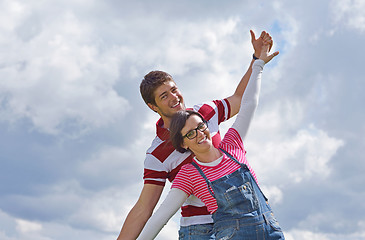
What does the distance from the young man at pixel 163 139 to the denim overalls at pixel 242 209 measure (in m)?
0.90

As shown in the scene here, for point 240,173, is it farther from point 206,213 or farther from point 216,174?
point 206,213

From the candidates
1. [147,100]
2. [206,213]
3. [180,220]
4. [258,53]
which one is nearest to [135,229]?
[180,220]

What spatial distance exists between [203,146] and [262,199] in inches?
33.8

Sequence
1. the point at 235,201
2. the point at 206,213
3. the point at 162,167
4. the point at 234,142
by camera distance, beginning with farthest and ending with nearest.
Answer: the point at 162,167 < the point at 206,213 < the point at 234,142 < the point at 235,201

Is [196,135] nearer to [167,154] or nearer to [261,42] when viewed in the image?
[167,154]

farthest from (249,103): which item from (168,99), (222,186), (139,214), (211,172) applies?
(139,214)

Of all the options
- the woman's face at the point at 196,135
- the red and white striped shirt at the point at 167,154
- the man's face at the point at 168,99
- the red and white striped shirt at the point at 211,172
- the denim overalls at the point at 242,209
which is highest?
the man's face at the point at 168,99

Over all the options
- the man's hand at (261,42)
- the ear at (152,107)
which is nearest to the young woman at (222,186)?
the ear at (152,107)

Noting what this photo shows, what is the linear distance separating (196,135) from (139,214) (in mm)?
2093

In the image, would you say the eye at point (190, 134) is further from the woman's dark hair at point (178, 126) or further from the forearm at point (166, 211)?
the forearm at point (166, 211)

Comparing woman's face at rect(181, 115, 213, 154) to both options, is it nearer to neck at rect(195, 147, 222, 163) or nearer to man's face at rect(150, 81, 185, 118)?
neck at rect(195, 147, 222, 163)

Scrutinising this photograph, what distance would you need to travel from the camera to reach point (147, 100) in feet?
22.1

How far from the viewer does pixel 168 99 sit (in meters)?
6.50

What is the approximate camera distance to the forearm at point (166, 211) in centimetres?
543
